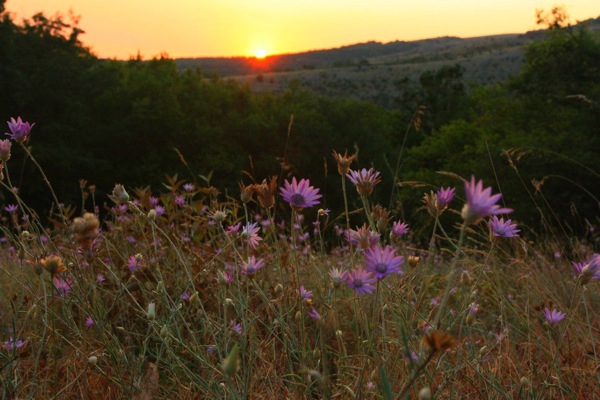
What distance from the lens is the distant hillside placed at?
60.8m

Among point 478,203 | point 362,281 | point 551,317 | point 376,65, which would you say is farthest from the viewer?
point 376,65

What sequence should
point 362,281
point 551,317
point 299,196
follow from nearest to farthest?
point 362,281
point 299,196
point 551,317

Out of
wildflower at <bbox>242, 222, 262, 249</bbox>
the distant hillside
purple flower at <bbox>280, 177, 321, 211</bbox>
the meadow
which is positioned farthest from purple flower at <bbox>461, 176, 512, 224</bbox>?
the distant hillside

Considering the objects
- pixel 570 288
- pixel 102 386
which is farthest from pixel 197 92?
pixel 102 386

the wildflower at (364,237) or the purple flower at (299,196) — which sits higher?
the purple flower at (299,196)

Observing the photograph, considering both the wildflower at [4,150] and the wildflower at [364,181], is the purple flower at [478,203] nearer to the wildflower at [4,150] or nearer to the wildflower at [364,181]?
the wildflower at [364,181]

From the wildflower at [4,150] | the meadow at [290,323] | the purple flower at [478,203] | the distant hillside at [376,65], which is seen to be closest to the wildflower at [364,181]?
the meadow at [290,323]

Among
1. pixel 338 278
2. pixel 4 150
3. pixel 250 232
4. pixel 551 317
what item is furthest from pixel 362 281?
pixel 4 150

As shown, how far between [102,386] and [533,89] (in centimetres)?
1787

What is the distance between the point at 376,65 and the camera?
75.3m

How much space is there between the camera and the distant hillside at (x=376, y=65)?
199 ft

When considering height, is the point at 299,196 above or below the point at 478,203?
below

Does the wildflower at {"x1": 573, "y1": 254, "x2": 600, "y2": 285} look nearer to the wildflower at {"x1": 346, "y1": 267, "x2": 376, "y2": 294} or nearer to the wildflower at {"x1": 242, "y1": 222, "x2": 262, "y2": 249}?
the wildflower at {"x1": 346, "y1": 267, "x2": 376, "y2": 294}

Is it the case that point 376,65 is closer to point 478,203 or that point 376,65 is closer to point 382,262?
point 382,262
